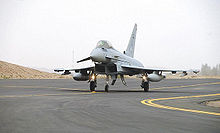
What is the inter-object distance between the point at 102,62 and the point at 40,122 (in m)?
18.1

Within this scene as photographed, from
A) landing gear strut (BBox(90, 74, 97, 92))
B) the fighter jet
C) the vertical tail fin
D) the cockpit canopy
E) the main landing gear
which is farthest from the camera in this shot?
the vertical tail fin

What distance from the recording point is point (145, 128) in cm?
786

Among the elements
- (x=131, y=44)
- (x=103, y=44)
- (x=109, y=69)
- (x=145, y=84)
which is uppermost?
(x=131, y=44)

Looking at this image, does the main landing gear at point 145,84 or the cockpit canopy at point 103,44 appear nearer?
the cockpit canopy at point 103,44

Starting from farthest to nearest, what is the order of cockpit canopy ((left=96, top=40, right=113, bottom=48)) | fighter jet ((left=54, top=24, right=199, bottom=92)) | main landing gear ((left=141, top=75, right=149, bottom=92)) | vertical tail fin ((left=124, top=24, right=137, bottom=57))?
vertical tail fin ((left=124, top=24, right=137, bottom=57)) → main landing gear ((left=141, top=75, right=149, bottom=92)) → cockpit canopy ((left=96, top=40, right=113, bottom=48)) → fighter jet ((left=54, top=24, right=199, bottom=92))

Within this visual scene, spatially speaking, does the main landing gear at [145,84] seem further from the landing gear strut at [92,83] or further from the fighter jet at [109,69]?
the landing gear strut at [92,83]

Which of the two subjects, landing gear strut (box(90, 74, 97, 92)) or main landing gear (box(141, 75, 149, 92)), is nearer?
landing gear strut (box(90, 74, 97, 92))

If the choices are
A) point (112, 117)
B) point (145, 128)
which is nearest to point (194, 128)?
point (145, 128)

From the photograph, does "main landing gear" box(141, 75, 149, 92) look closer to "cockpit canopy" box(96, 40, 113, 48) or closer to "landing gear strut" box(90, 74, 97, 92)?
"landing gear strut" box(90, 74, 97, 92)

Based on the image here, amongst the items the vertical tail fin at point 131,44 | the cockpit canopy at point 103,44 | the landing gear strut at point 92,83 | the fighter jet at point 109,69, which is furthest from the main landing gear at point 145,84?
the vertical tail fin at point 131,44

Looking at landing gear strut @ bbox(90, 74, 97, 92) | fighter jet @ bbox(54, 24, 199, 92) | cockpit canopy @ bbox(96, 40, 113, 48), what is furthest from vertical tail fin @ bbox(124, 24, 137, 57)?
landing gear strut @ bbox(90, 74, 97, 92)

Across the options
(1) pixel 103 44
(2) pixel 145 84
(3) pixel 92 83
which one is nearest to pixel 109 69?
(3) pixel 92 83

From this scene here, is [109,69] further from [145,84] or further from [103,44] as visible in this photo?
[145,84]

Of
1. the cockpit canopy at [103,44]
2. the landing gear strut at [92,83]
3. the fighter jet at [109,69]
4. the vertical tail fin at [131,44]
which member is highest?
the vertical tail fin at [131,44]
